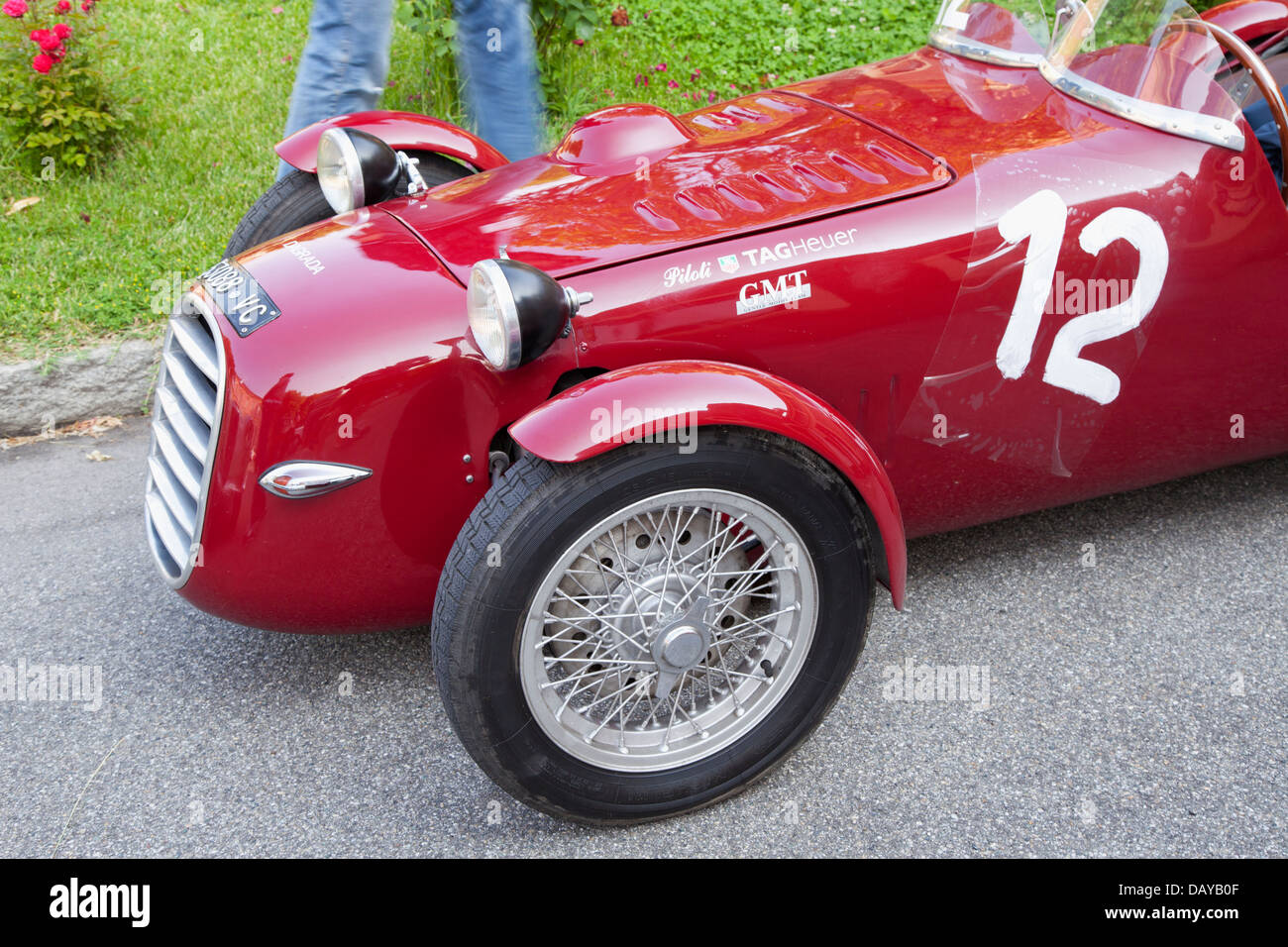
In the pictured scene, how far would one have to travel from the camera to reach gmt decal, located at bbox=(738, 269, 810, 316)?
7.34ft

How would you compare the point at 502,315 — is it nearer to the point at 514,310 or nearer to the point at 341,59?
the point at 514,310

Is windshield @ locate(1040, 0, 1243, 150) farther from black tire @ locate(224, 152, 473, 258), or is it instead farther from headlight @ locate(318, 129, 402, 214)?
black tire @ locate(224, 152, 473, 258)

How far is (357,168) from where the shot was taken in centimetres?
262

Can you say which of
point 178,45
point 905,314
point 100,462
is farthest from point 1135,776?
point 178,45

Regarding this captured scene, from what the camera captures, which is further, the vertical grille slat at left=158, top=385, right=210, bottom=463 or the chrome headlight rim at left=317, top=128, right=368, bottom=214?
the chrome headlight rim at left=317, top=128, right=368, bottom=214

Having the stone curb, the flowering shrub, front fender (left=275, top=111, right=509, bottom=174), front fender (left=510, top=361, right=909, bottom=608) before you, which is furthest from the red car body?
the flowering shrub

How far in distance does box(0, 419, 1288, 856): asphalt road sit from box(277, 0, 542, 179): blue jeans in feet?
5.05

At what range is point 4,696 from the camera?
2559 millimetres

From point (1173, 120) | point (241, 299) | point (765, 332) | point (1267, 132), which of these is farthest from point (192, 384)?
point (1267, 132)

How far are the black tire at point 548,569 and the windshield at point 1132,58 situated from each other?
1.19 meters

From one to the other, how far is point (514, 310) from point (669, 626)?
660 millimetres

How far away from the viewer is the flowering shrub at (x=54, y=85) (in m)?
4.47

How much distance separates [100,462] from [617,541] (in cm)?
218
